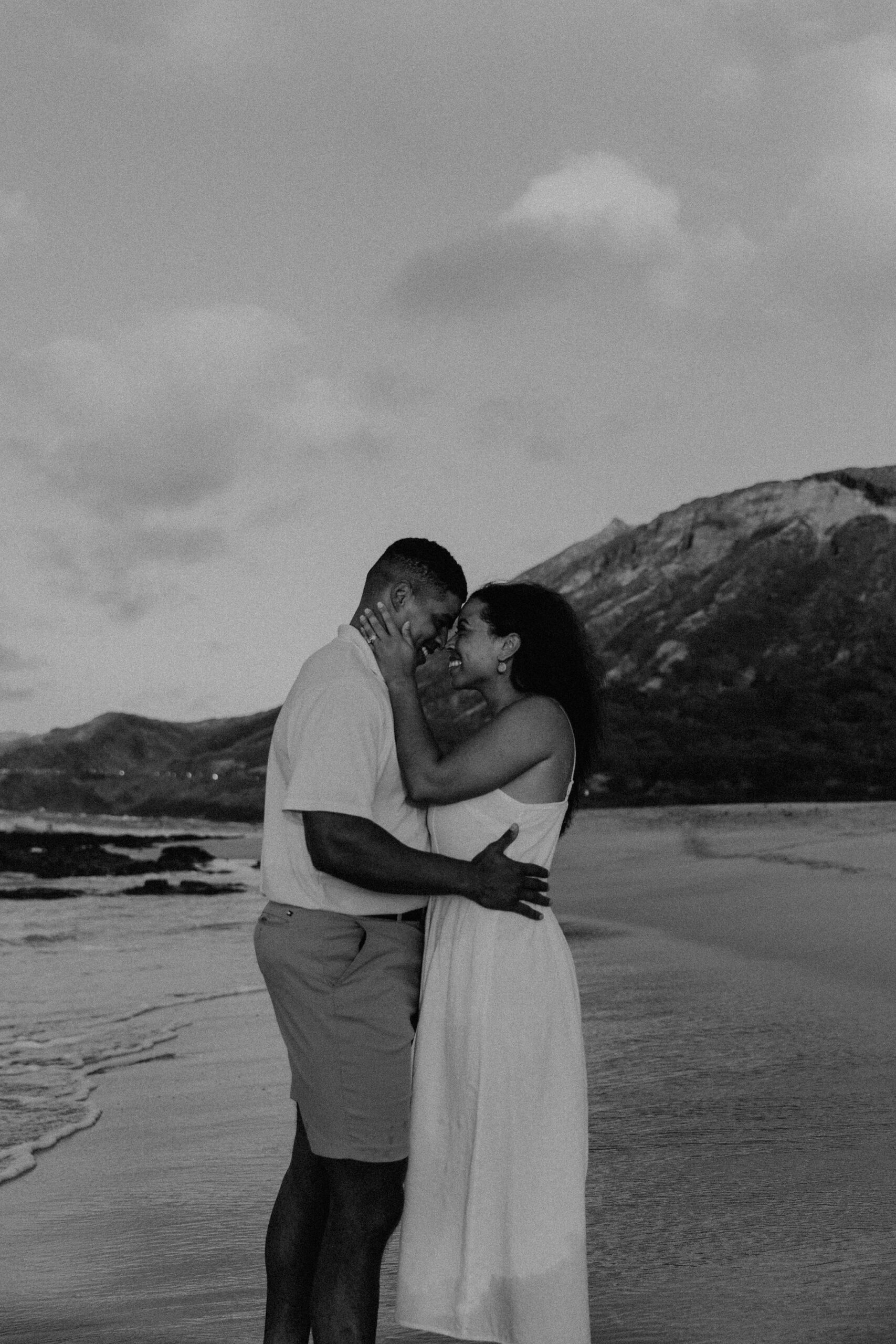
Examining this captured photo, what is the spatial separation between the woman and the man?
73mm

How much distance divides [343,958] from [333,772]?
1.51 ft

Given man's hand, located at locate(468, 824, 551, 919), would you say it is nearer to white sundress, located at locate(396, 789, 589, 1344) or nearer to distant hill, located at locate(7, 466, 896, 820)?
white sundress, located at locate(396, 789, 589, 1344)

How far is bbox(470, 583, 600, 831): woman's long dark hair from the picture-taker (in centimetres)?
406

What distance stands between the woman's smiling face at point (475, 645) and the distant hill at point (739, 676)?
2985 inches

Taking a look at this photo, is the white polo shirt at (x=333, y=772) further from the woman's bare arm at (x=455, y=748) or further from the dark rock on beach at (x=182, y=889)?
the dark rock on beach at (x=182, y=889)

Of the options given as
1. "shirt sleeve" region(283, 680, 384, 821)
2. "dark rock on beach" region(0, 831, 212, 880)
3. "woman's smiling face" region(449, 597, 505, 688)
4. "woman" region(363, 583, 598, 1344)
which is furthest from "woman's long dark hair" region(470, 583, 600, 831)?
"dark rock on beach" region(0, 831, 212, 880)

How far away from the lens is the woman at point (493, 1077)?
3797 millimetres

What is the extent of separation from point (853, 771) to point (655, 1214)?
10419 cm

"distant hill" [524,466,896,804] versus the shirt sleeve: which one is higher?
"distant hill" [524,466,896,804]

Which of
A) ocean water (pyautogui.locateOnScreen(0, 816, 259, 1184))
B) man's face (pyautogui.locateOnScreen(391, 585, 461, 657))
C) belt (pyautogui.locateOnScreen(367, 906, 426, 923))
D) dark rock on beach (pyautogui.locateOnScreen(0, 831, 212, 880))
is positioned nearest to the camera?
belt (pyautogui.locateOnScreen(367, 906, 426, 923))

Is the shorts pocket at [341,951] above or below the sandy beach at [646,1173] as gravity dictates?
above

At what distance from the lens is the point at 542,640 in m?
4.07

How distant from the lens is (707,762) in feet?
356

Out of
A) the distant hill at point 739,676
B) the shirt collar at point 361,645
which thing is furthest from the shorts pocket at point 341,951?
the distant hill at point 739,676
